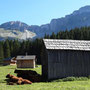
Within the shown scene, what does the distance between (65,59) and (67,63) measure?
1.89 feet

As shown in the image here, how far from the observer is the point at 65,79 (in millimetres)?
19812

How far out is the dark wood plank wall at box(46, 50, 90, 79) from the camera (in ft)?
68.5

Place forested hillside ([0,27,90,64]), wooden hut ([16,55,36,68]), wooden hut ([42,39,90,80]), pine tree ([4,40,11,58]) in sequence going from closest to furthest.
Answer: wooden hut ([42,39,90,80]), wooden hut ([16,55,36,68]), forested hillside ([0,27,90,64]), pine tree ([4,40,11,58])

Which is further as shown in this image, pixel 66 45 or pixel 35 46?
pixel 35 46

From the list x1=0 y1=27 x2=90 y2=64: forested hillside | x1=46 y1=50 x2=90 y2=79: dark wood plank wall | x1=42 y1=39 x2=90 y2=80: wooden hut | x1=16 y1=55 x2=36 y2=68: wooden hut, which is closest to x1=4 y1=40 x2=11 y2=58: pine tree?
x1=0 y1=27 x2=90 y2=64: forested hillside

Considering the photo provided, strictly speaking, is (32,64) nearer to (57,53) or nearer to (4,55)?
(57,53)

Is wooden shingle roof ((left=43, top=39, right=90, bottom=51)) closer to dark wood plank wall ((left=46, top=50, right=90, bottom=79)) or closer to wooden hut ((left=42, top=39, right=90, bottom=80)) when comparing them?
wooden hut ((left=42, top=39, right=90, bottom=80))

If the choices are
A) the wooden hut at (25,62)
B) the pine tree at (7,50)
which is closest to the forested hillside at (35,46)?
the pine tree at (7,50)

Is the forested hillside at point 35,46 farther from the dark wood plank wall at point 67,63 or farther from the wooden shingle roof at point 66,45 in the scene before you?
the dark wood plank wall at point 67,63

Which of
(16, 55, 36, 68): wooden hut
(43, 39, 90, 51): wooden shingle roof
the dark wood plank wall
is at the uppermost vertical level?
(43, 39, 90, 51): wooden shingle roof

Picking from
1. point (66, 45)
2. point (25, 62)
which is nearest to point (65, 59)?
point (66, 45)

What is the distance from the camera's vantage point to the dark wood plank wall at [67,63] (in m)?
20.9

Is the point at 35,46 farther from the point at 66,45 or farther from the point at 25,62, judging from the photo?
the point at 66,45

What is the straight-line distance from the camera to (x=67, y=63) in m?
21.3
